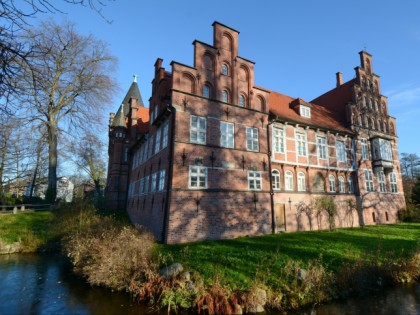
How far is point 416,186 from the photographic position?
28703 millimetres

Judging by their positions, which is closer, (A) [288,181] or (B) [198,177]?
(B) [198,177]

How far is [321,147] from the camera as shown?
2120 cm

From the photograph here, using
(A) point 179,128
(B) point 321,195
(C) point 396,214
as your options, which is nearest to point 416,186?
(C) point 396,214

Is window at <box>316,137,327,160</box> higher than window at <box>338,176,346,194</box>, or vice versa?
window at <box>316,137,327,160</box>

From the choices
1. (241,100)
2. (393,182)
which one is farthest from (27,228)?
(393,182)

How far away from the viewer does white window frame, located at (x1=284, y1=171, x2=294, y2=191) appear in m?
18.5

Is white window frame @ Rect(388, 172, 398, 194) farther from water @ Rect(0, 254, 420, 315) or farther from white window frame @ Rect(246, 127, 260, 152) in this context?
water @ Rect(0, 254, 420, 315)

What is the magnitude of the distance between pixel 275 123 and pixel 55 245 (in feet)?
53.1

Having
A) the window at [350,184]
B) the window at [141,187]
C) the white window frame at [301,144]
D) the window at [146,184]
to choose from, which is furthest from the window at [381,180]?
the window at [141,187]

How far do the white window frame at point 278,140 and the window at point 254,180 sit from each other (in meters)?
2.80

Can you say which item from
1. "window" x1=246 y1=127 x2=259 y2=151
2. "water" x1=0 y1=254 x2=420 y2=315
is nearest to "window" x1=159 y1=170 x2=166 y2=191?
"window" x1=246 y1=127 x2=259 y2=151

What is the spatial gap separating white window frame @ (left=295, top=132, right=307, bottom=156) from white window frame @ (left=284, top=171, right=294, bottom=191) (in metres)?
1.88

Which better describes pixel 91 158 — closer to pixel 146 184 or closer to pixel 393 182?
pixel 146 184

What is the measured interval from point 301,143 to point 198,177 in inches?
382
